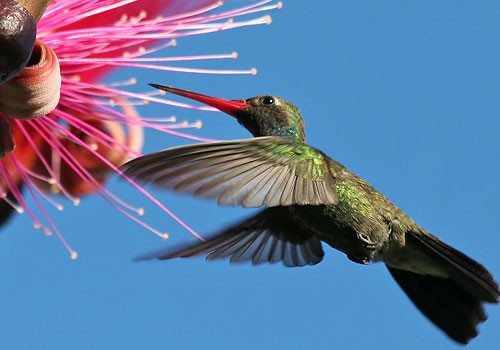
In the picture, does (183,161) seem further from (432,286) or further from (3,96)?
(432,286)

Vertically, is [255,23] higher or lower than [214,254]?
higher

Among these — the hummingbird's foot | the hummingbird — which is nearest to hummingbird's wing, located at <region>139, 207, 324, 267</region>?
the hummingbird

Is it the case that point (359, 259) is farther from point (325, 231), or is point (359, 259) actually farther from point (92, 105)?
point (92, 105)

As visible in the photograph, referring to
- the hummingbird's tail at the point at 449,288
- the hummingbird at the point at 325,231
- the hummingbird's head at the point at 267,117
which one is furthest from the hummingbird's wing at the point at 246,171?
the hummingbird's tail at the point at 449,288

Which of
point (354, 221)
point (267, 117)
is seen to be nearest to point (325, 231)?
point (354, 221)

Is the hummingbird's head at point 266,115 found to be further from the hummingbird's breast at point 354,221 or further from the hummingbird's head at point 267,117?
the hummingbird's breast at point 354,221

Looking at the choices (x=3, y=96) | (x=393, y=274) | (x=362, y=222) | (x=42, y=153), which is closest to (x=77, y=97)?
(x=42, y=153)

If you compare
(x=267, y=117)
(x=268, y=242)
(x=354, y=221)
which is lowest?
(x=268, y=242)
